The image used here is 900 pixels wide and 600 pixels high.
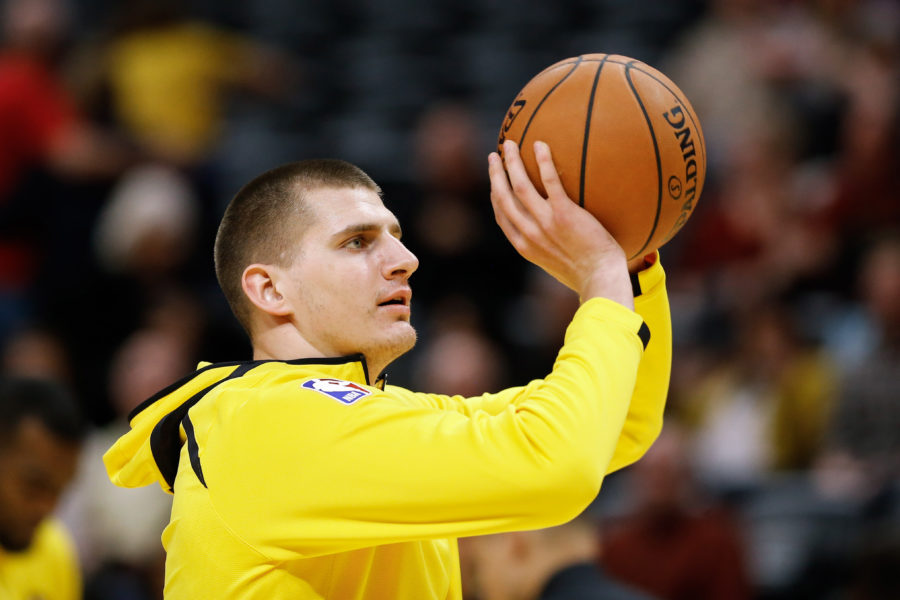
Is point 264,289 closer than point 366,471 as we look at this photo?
No

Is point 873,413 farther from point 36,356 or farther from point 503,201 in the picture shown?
point 36,356

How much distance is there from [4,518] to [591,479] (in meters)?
2.39

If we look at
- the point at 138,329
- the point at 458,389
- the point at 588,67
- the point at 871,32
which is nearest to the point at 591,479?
the point at 588,67

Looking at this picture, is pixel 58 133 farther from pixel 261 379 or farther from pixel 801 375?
pixel 261 379

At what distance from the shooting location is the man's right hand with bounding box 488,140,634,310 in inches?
102

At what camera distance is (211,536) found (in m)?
2.63

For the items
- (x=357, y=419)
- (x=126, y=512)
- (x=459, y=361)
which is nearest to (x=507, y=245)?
(x=459, y=361)

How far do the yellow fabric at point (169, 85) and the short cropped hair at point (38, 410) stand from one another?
4.56 metres

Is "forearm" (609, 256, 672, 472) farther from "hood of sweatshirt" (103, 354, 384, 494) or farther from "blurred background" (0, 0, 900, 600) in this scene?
"blurred background" (0, 0, 900, 600)

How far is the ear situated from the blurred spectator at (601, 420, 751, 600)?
351 centimetres

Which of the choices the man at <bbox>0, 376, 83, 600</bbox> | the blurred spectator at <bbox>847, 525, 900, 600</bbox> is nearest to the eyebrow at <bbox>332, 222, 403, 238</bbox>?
the man at <bbox>0, 376, 83, 600</bbox>

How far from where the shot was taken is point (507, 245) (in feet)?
26.0

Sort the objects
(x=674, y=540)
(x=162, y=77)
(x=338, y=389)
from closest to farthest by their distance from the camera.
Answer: (x=338, y=389), (x=674, y=540), (x=162, y=77)

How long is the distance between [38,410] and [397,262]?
189 centimetres
